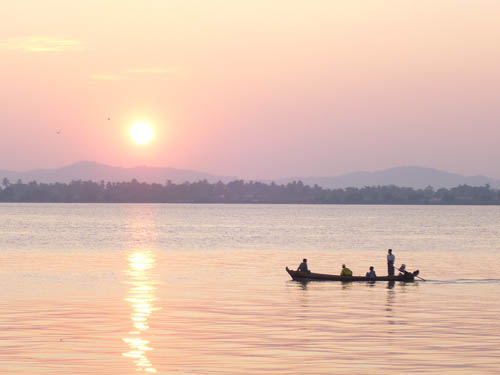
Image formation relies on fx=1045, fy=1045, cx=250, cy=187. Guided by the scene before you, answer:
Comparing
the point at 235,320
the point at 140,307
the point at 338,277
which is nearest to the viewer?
the point at 235,320

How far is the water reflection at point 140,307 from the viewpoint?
36.0 metres

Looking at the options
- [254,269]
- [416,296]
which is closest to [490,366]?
[416,296]

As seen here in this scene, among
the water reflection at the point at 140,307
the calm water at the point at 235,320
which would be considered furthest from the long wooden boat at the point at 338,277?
the water reflection at the point at 140,307

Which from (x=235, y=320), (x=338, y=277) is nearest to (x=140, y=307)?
(x=235, y=320)

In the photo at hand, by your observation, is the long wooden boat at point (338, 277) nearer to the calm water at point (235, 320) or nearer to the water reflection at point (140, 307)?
the calm water at point (235, 320)

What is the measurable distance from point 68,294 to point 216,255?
51.0 metres

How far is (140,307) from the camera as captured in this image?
52844 millimetres

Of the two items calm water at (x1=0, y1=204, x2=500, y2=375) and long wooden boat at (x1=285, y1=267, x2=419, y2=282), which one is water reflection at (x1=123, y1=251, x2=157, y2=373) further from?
long wooden boat at (x1=285, y1=267, x2=419, y2=282)

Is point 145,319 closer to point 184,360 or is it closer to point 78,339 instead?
point 78,339

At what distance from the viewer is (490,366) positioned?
34219 mm

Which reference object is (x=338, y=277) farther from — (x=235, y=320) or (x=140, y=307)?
(x=235, y=320)

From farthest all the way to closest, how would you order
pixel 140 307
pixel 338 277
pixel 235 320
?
pixel 338 277 < pixel 140 307 < pixel 235 320

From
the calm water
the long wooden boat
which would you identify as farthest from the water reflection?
the long wooden boat

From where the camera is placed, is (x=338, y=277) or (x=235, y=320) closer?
(x=235, y=320)
